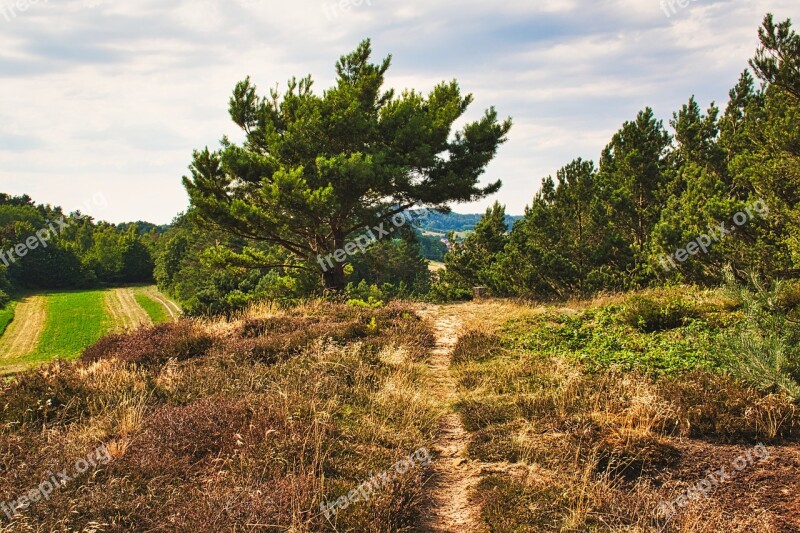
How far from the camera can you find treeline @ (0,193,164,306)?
78.2m

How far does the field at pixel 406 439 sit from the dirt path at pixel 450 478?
0.08 ft

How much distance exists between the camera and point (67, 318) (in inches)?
2376

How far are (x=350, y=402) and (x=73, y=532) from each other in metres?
3.43

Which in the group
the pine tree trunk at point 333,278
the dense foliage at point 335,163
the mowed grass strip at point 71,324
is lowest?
the mowed grass strip at point 71,324

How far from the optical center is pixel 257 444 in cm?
462

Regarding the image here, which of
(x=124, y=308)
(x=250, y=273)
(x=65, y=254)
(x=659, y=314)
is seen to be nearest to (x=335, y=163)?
(x=659, y=314)

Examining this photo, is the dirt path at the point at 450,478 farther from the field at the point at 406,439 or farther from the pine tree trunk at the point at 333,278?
the pine tree trunk at the point at 333,278

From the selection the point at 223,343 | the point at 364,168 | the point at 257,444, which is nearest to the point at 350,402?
the point at 257,444

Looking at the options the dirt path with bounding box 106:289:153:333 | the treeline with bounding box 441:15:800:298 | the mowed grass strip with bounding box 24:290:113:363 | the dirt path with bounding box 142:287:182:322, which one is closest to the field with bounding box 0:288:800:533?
the treeline with bounding box 441:15:800:298

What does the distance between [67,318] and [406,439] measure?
235 feet

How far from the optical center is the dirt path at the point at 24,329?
155 feet

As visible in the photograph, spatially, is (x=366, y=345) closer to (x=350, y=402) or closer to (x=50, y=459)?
(x=350, y=402)

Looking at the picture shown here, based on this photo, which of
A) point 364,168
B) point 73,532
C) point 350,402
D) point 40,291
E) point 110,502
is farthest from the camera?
point 40,291

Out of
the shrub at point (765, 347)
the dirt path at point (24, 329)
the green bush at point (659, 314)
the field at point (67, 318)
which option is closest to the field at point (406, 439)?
the shrub at point (765, 347)
